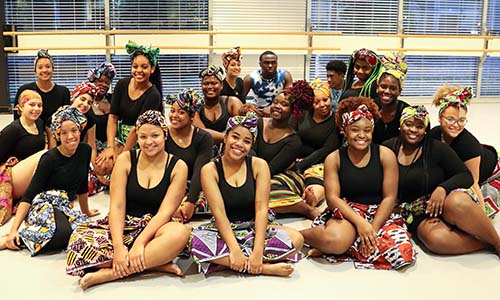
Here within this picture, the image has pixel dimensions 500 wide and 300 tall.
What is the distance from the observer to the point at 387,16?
11164 mm

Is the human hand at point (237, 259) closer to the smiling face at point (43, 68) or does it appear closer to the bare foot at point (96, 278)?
the bare foot at point (96, 278)

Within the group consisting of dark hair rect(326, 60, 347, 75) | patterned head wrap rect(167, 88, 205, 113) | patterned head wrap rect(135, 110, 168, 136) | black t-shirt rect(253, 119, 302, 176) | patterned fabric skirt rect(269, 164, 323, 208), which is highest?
dark hair rect(326, 60, 347, 75)

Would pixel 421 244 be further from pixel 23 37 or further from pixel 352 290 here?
pixel 23 37

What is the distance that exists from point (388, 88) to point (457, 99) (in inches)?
22.0

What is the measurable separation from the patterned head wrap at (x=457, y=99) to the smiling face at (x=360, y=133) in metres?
0.63

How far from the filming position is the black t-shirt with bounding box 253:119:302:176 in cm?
423

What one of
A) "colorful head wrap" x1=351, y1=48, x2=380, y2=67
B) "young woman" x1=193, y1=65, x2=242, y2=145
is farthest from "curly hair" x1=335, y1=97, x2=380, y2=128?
"young woman" x1=193, y1=65, x2=242, y2=145

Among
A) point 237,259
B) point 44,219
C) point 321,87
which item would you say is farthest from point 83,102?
point 237,259

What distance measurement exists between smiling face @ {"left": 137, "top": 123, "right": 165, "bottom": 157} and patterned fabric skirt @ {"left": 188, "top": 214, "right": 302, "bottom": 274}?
1.74 feet

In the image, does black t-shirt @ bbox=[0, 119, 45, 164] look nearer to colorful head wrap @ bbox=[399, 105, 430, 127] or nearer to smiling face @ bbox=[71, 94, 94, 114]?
smiling face @ bbox=[71, 94, 94, 114]

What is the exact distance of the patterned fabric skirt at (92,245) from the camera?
2959mm

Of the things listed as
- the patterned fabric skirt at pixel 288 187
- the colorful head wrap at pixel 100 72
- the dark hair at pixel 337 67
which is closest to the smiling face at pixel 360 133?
the patterned fabric skirt at pixel 288 187

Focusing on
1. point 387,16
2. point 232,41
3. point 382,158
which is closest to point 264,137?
point 382,158

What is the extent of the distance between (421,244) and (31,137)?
294 cm
